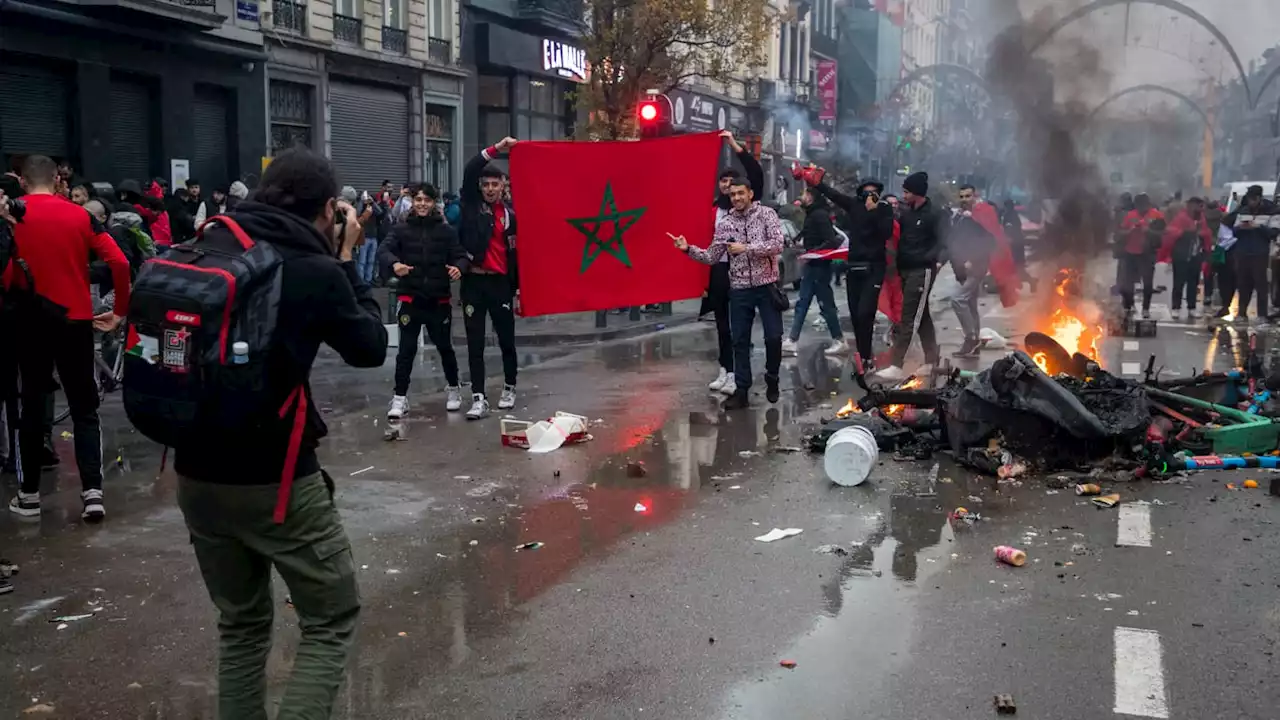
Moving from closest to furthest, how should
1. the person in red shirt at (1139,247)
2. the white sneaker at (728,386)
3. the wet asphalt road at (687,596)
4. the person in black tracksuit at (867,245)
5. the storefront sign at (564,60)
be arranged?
the wet asphalt road at (687,596) → the white sneaker at (728,386) → the person in black tracksuit at (867,245) → the person in red shirt at (1139,247) → the storefront sign at (564,60)

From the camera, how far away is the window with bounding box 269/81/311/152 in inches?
926

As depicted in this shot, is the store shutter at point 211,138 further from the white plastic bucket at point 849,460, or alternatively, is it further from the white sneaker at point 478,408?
the white plastic bucket at point 849,460

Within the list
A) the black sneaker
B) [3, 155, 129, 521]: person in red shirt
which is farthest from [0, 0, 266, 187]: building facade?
[3, 155, 129, 521]: person in red shirt

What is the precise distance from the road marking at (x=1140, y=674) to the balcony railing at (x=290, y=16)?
21300mm

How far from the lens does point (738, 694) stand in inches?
168

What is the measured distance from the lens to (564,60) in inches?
1287

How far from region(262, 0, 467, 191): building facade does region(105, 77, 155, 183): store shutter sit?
2.36 metres

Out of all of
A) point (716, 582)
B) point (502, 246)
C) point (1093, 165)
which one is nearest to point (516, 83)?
point (1093, 165)

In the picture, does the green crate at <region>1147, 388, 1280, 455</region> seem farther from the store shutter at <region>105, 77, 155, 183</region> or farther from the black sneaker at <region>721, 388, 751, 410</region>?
the store shutter at <region>105, 77, 155, 183</region>

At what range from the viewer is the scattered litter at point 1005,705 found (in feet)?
13.4

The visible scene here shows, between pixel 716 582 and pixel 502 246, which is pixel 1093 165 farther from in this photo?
pixel 716 582

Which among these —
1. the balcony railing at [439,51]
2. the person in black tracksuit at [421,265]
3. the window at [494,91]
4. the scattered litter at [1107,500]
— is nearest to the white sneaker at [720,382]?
the person in black tracksuit at [421,265]

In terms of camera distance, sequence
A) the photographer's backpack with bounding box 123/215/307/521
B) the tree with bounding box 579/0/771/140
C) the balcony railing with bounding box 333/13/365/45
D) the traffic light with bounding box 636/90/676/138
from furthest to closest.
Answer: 1. the balcony railing with bounding box 333/13/365/45
2. the tree with bounding box 579/0/771/140
3. the traffic light with bounding box 636/90/676/138
4. the photographer's backpack with bounding box 123/215/307/521

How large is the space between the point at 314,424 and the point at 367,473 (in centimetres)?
441
